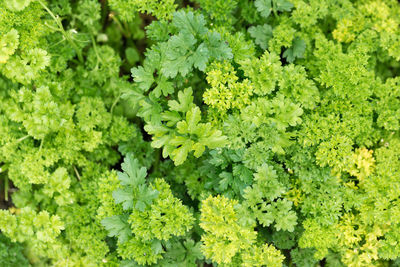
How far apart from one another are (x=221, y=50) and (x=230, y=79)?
9.6 inches

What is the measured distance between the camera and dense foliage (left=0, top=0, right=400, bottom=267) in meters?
2.79

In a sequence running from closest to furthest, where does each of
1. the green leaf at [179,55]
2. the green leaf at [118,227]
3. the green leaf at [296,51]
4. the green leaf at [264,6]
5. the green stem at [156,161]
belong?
the green leaf at [179,55], the green leaf at [118,227], the green leaf at [264,6], the green leaf at [296,51], the green stem at [156,161]

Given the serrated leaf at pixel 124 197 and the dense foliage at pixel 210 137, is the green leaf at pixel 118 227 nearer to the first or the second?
the dense foliage at pixel 210 137

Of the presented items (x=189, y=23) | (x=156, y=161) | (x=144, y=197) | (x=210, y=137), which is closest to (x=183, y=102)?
(x=210, y=137)

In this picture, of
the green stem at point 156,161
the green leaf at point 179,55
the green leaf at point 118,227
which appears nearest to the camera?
the green leaf at point 179,55

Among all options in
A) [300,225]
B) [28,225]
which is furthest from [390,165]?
[28,225]

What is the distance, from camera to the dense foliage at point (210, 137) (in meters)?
2.79

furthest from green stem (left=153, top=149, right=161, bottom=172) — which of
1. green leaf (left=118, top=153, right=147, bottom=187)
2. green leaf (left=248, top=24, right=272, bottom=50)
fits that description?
green leaf (left=248, top=24, right=272, bottom=50)

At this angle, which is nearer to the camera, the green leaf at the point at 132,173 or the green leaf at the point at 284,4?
the green leaf at the point at 132,173

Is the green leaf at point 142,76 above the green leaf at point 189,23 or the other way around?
the other way around

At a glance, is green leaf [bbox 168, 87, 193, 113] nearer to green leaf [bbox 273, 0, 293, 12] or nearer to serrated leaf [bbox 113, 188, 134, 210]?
serrated leaf [bbox 113, 188, 134, 210]

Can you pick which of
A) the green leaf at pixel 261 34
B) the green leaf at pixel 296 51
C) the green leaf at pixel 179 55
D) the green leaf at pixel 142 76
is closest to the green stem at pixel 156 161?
the green leaf at pixel 142 76

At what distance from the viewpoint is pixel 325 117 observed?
9.93 feet

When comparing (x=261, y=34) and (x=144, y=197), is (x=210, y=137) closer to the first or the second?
(x=144, y=197)
